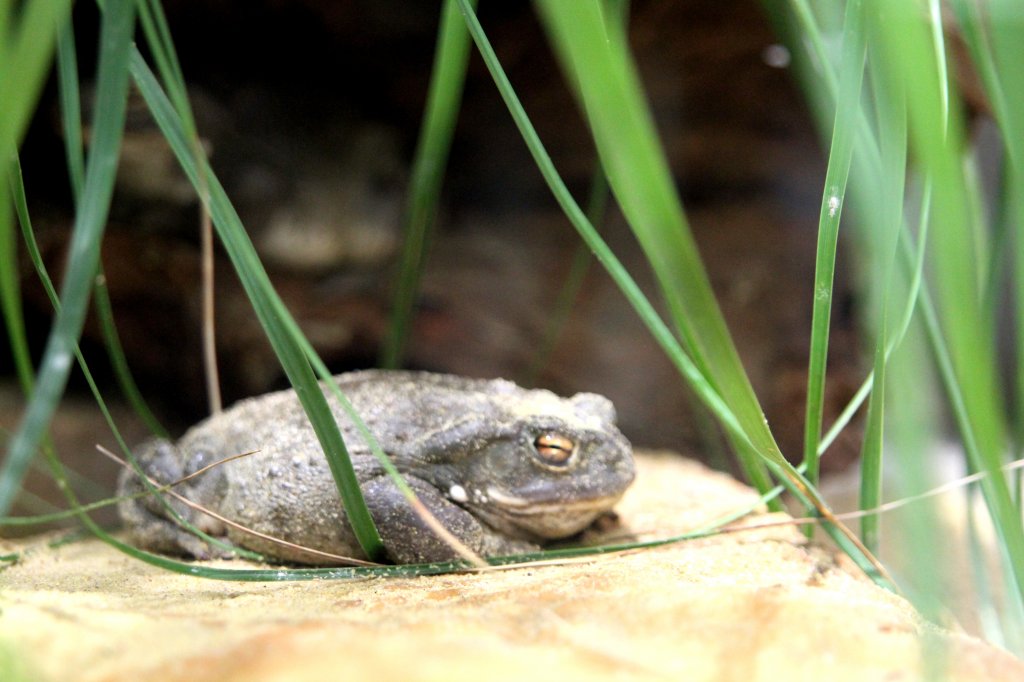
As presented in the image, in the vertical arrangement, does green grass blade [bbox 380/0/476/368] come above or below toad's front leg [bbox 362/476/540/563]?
above

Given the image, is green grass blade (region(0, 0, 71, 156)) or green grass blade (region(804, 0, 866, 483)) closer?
green grass blade (region(0, 0, 71, 156))

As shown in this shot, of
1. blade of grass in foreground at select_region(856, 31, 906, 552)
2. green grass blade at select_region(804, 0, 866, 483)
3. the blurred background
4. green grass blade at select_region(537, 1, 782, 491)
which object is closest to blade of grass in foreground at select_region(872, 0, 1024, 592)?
blade of grass in foreground at select_region(856, 31, 906, 552)

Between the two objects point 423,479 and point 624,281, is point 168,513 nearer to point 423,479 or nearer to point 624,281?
point 423,479

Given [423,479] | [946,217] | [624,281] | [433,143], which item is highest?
[433,143]

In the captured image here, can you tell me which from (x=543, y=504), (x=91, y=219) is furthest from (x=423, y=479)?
(x=91, y=219)

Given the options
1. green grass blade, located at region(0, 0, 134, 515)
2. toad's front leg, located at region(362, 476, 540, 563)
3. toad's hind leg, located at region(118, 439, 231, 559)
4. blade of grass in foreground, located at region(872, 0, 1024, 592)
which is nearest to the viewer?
blade of grass in foreground, located at region(872, 0, 1024, 592)

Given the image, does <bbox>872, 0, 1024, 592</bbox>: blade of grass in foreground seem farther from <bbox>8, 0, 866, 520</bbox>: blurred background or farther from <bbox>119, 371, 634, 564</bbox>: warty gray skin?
<bbox>8, 0, 866, 520</bbox>: blurred background
